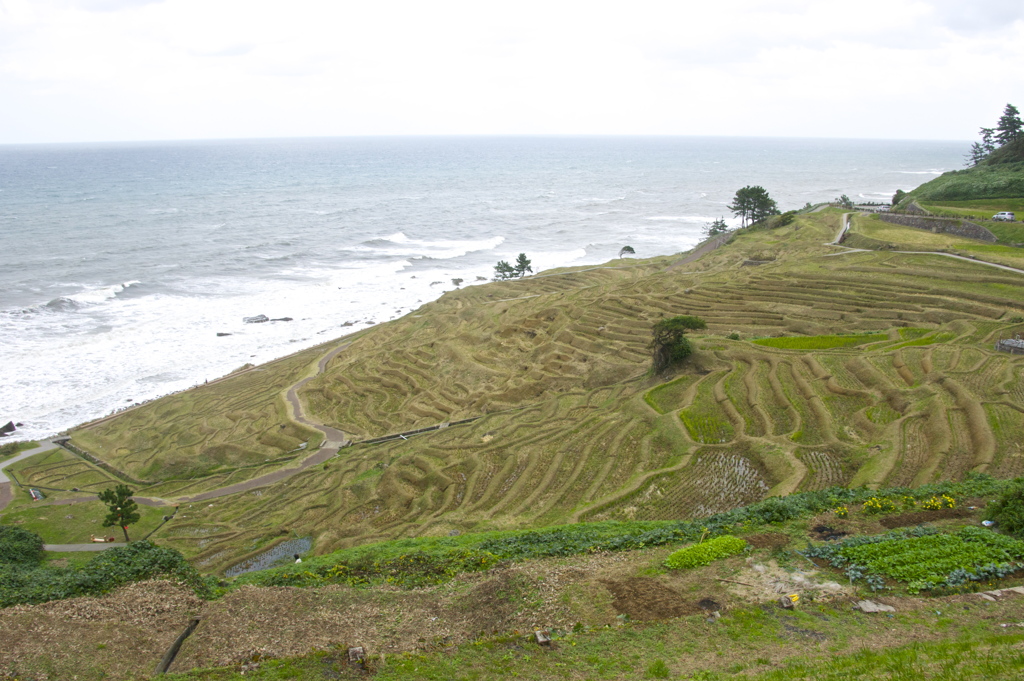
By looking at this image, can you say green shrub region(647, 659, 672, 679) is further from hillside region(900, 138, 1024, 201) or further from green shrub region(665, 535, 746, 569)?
hillside region(900, 138, 1024, 201)

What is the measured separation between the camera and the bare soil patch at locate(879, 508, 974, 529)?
68.0ft

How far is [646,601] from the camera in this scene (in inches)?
695

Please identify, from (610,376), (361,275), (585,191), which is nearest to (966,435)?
(610,376)

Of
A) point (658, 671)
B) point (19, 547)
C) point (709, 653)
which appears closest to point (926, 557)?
point (709, 653)

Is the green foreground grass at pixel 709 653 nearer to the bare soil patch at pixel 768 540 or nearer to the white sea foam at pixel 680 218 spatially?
the bare soil patch at pixel 768 540

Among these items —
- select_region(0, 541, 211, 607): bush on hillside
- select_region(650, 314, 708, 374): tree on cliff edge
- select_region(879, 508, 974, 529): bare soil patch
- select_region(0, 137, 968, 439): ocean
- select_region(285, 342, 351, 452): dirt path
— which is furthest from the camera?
select_region(0, 137, 968, 439): ocean

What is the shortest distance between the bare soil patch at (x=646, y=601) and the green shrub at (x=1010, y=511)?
10134 millimetres

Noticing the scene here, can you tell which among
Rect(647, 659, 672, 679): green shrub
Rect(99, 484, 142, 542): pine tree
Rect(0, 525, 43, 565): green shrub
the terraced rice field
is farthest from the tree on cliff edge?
Rect(0, 525, 43, 565): green shrub

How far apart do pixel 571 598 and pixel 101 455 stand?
39529 mm

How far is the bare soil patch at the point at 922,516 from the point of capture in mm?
20719

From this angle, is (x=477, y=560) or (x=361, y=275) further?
(x=361, y=275)

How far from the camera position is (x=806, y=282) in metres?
53.8

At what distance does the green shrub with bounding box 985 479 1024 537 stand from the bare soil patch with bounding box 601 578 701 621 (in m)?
10.1

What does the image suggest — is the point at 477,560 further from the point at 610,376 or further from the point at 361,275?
the point at 361,275
